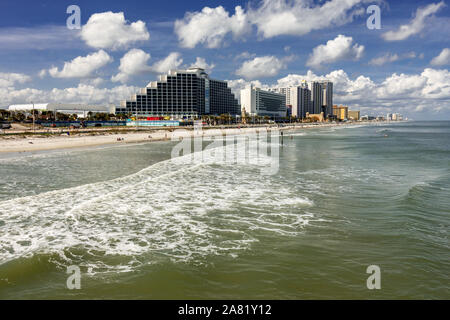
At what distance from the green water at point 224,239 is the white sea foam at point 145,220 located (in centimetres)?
7

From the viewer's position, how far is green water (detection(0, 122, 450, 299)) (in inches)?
337

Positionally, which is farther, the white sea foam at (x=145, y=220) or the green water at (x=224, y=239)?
→ the white sea foam at (x=145, y=220)

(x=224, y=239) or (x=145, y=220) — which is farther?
(x=145, y=220)

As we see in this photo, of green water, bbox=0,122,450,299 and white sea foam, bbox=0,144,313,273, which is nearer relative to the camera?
green water, bbox=0,122,450,299

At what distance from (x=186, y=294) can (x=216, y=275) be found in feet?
3.79

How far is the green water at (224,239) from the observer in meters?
8.57

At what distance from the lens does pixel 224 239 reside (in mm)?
11969

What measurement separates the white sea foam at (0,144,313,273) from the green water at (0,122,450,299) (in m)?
0.07

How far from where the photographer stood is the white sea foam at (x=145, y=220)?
10922 mm

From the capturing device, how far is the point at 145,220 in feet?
47.5

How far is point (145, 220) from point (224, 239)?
443 cm
